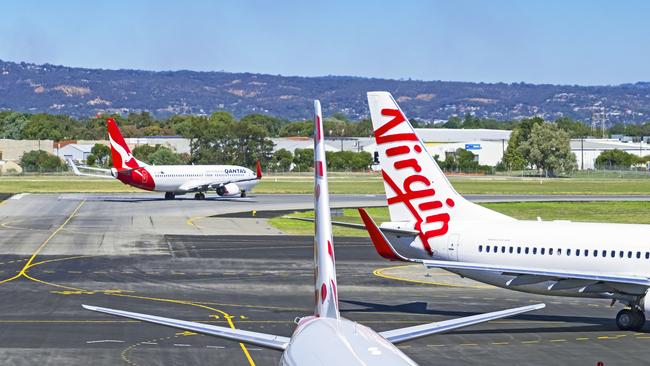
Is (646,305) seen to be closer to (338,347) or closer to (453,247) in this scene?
(453,247)

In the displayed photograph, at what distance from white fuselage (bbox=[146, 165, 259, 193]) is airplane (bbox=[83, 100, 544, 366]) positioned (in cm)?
10196

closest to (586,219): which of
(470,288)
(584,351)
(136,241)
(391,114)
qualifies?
(136,241)

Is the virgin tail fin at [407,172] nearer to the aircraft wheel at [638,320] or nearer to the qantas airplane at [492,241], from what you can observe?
the qantas airplane at [492,241]

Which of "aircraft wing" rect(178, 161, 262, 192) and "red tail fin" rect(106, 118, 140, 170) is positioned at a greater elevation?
"red tail fin" rect(106, 118, 140, 170)

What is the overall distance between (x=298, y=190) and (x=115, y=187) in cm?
2556

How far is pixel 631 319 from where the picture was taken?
1543 inches

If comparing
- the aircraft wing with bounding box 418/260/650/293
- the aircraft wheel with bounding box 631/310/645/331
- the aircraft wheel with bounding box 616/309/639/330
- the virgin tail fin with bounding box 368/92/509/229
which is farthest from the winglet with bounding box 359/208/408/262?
the aircraft wheel with bounding box 631/310/645/331

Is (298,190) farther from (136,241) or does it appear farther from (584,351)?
(584,351)

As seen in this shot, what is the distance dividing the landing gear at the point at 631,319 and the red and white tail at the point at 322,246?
19.0 meters

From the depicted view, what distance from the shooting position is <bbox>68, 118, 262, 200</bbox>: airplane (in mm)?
123000

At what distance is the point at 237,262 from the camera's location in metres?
62.0

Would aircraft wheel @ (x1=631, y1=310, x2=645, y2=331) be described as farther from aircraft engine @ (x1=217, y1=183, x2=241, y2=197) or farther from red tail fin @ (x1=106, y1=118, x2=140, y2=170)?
aircraft engine @ (x1=217, y1=183, x2=241, y2=197)

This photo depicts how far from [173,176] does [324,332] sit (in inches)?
4157

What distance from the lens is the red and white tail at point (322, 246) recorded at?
75.4 feet
